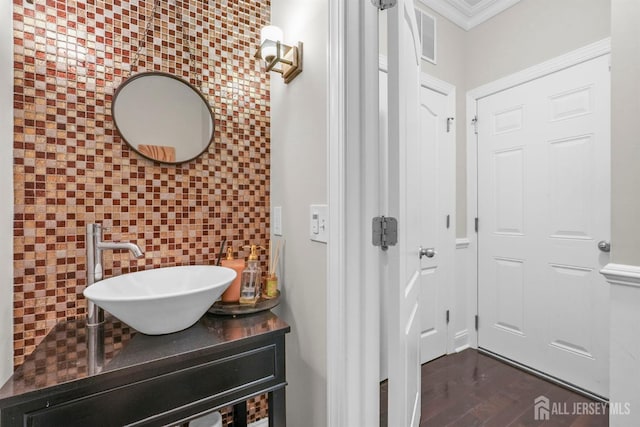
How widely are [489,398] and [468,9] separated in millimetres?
2840

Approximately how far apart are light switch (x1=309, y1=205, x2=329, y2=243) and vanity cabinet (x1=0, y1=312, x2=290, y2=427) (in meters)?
0.33

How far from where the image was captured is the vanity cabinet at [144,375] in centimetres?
70

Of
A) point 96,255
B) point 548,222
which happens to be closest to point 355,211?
point 96,255

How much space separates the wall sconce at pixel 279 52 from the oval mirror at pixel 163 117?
0.36 m

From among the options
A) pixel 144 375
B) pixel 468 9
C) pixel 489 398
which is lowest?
pixel 489 398

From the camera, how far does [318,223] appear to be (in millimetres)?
1068

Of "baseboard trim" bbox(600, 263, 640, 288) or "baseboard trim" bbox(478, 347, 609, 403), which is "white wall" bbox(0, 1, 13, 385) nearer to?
"baseboard trim" bbox(600, 263, 640, 288)

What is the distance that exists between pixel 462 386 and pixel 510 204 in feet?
4.37

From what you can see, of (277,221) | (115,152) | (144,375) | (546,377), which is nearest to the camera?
(144,375)

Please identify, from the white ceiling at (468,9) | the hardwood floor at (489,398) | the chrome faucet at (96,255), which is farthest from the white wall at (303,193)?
the white ceiling at (468,9)

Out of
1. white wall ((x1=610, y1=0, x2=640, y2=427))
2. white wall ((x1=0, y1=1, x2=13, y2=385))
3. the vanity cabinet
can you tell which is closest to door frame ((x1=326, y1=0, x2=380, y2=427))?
the vanity cabinet

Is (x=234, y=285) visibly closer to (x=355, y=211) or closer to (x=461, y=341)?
(x=355, y=211)

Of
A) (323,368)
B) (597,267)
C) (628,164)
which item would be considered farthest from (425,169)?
(323,368)

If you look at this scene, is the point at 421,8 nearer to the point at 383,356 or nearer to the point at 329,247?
A: the point at 329,247
